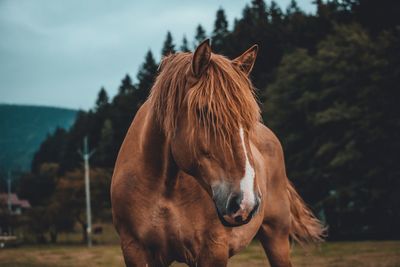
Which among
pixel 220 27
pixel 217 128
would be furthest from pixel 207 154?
pixel 220 27

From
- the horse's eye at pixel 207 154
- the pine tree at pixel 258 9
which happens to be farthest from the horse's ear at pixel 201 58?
the pine tree at pixel 258 9

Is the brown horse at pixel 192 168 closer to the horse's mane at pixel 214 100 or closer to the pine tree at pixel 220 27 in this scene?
the horse's mane at pixel 214 100

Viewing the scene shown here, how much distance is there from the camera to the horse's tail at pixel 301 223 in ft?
20.2

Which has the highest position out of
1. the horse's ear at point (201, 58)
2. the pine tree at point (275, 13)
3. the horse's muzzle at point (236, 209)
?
the pine tree at point (275, 13)

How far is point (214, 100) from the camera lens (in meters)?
3.08

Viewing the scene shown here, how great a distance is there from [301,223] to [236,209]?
12.0ft

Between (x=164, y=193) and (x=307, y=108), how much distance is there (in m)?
27.9

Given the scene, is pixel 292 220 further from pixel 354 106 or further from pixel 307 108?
pixel 307 108

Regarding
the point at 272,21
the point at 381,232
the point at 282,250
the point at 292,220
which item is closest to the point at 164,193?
the point at 282,250

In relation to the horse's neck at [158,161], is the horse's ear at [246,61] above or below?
above

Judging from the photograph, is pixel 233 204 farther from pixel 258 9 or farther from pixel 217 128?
pixel 258 9

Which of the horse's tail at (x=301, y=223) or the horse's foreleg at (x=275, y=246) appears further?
the horse's tail at (x=301, y=223)

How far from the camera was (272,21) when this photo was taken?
46.0 m

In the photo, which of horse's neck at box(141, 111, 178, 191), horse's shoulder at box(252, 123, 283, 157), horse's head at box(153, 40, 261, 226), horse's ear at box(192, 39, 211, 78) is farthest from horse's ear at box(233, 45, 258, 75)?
horse's shoulder at box(252, 123, 283, 157)
